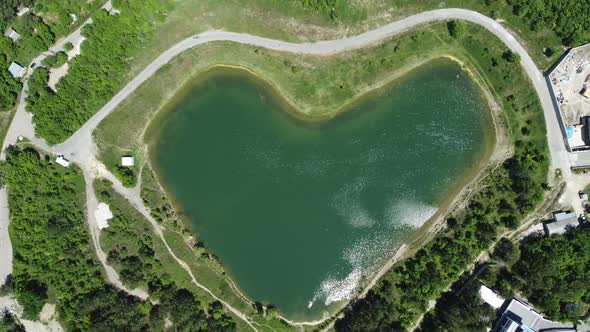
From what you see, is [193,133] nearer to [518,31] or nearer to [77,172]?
Answer: [77,172]

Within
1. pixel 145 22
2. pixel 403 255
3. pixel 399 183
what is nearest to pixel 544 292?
pixel 403 255

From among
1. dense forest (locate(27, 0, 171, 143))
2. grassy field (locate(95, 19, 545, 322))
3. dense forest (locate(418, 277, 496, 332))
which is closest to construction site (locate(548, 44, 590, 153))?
grassy field (locate(95, 19, 545, 322))

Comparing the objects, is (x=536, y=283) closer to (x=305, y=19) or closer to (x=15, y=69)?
(x=305, y=19)

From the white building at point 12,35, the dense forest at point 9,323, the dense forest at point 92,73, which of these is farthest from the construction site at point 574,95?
the dense forest at point 9,323

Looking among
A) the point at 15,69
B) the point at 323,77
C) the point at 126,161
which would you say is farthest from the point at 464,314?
the point at 15,69

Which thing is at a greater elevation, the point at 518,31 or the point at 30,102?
the point at 518,31

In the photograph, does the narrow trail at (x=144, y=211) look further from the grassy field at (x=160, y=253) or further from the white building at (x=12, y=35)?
the white building at (x=12, y=35)
